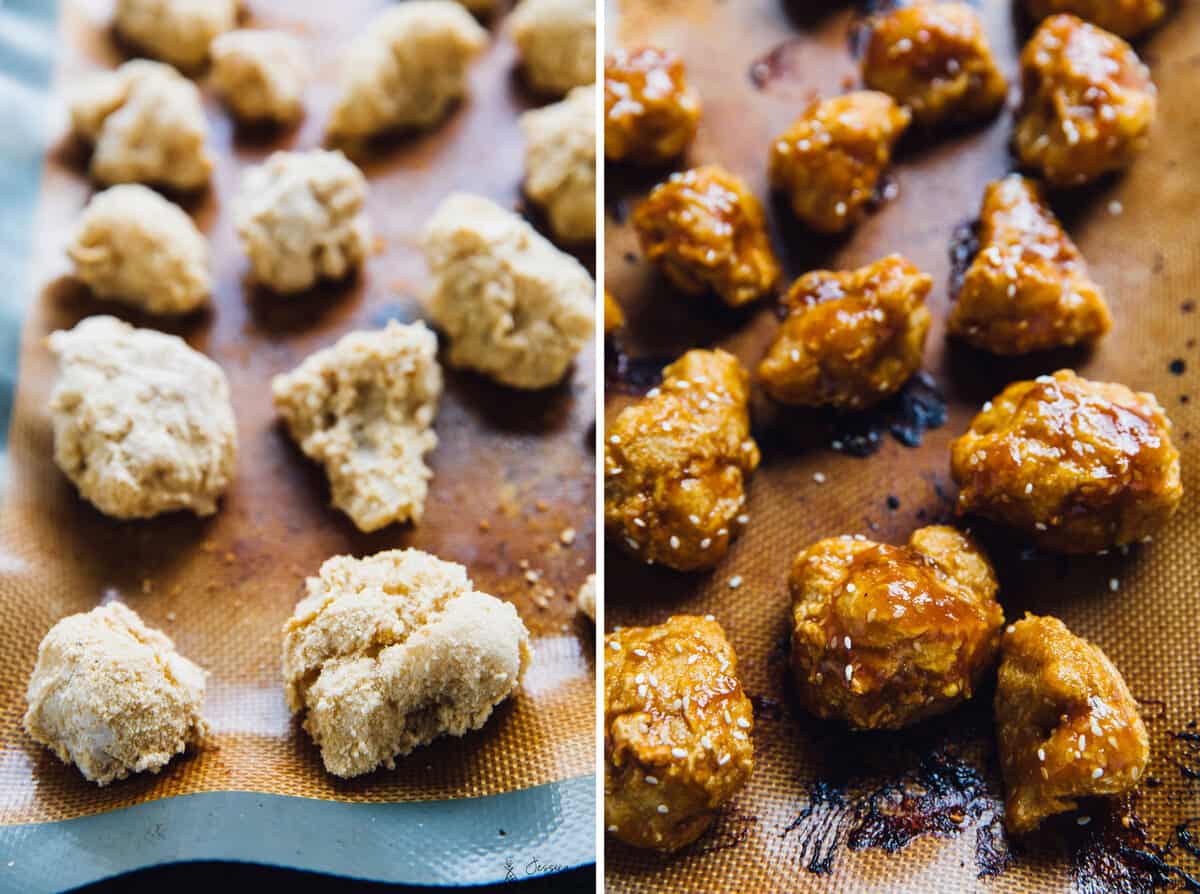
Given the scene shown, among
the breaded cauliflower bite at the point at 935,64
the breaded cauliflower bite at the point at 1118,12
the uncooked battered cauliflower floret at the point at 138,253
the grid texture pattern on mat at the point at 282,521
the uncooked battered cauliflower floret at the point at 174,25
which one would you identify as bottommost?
the grid texture pattern on mat at the point at 282,521

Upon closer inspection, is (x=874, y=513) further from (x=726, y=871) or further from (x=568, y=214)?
(x=568, y=214)

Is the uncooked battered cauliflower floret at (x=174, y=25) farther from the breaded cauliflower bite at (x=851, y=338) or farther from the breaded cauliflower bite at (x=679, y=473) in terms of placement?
the breaded cauliflower bite at (x=851, y=338)

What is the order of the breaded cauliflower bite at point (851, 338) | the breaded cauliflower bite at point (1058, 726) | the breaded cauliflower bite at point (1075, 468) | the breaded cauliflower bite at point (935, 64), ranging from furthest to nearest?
the breaded cauliflower bite at point (935, 64)
the breaded cauliflower bite at point (851, 338)
the breaded cauliflower bite at point (1075, 468)
the breaded cauliflower bite at point (1058, 726)

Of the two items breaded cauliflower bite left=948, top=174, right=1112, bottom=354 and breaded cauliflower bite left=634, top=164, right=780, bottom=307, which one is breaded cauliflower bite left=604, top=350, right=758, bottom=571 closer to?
breaded cauliflower bite left=634, top=164, right=780, bottom=307

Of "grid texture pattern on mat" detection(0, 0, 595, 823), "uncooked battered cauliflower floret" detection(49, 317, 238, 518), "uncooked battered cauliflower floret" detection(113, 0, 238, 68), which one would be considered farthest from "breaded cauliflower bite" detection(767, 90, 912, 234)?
"uncooked battered cauliflower floret" detection(113, 0, 238, 68)

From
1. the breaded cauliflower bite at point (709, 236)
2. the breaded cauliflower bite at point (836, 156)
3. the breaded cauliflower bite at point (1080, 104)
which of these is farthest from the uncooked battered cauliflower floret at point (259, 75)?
the breaded cauliflower bite at point (1080, 104)

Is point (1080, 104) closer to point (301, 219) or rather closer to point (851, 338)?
point (851, 338)

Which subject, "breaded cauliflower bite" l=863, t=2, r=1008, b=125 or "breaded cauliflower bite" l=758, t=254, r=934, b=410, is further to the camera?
"breaded cauliflower bite" l=863, t=2, r=1008, b=125

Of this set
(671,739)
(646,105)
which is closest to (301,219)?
(646,105)
